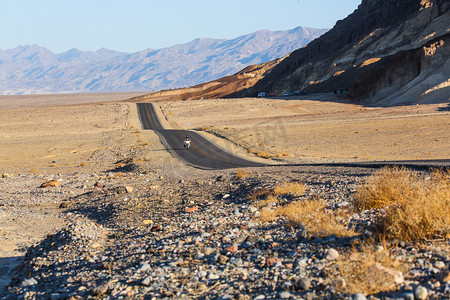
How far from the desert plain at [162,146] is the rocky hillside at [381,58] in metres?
6.51

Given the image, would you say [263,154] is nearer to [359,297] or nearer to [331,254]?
[331,254]

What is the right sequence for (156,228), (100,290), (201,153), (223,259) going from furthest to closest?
(201,153) < (156,228) < (223,259) < (100,290)

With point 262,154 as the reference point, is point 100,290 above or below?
above

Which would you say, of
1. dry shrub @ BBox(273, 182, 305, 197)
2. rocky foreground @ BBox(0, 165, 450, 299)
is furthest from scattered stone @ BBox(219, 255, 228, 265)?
dry shrub @ BBox(273, 182, 305, 197)

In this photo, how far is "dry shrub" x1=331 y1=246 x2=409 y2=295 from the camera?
7277 millimetres

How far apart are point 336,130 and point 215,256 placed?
4973cm

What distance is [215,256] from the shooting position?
1011 cm

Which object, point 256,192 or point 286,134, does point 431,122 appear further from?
point 256,192

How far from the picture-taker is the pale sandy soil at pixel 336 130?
133ft

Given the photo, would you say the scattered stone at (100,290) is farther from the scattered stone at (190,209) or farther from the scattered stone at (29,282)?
the scattered stone at (190,209)

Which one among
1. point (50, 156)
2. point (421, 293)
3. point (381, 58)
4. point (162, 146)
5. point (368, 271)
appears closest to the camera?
point (421, 293)

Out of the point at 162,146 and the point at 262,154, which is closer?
the point at 262,154

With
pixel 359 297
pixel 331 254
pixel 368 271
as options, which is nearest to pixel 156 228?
pixel 331 254

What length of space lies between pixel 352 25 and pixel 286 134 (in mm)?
90004
